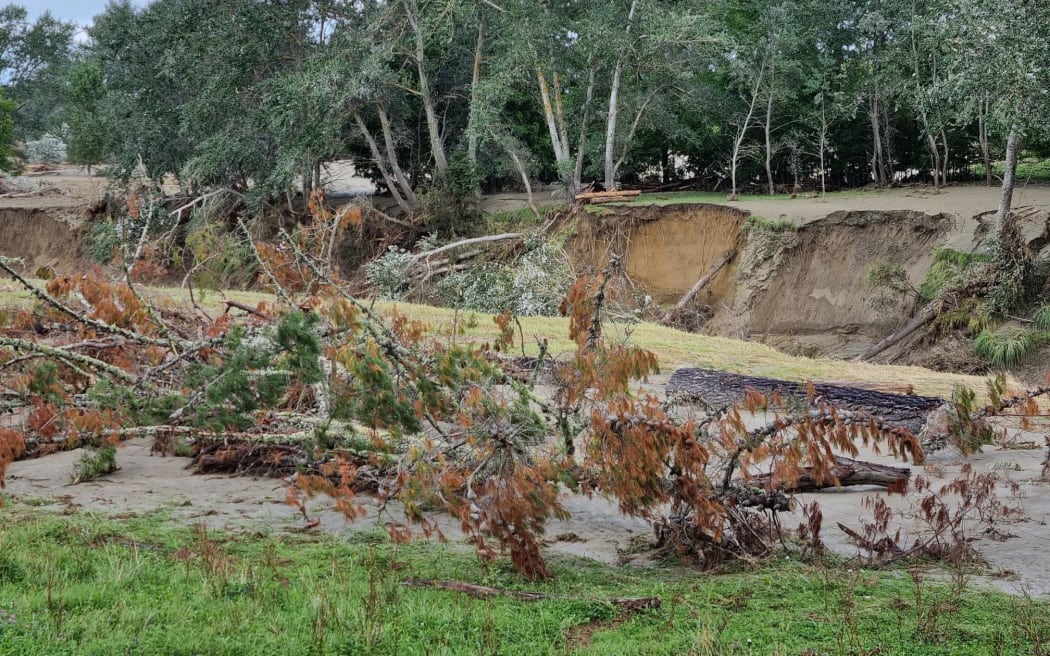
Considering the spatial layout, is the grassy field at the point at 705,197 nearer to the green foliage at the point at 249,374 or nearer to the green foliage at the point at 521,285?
the green foliage at the point at 521,285

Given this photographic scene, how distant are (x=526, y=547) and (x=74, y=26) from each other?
57784 mm

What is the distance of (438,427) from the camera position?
613 centimetres

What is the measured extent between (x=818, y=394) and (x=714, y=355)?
342cm

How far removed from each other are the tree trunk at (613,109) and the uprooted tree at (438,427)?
18772mm

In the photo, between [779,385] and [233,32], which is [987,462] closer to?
[779,385]

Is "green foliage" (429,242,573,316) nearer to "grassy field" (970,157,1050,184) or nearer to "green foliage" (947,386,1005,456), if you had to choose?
"grassy field" (970,157,1050,184)

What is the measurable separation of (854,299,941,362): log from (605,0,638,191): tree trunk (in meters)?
9.82

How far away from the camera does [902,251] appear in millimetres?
21594

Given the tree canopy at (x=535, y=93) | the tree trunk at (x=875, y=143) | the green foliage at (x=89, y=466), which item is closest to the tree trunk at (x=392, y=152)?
the tree canopy at (x=535, y=93)

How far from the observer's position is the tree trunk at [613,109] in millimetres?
24984

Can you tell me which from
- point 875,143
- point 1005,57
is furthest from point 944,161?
point 1005,57

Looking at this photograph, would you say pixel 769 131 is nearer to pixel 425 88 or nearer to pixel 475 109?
pixel 475 109

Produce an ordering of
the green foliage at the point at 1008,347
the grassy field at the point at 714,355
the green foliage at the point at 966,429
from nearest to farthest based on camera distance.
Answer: the green foliage at the point at 966,429 < the grassy field at the point at 714,355 < the green foliage at the point at 1008,347

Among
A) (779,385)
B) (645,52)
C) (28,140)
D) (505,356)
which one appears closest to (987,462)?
(779,385)
